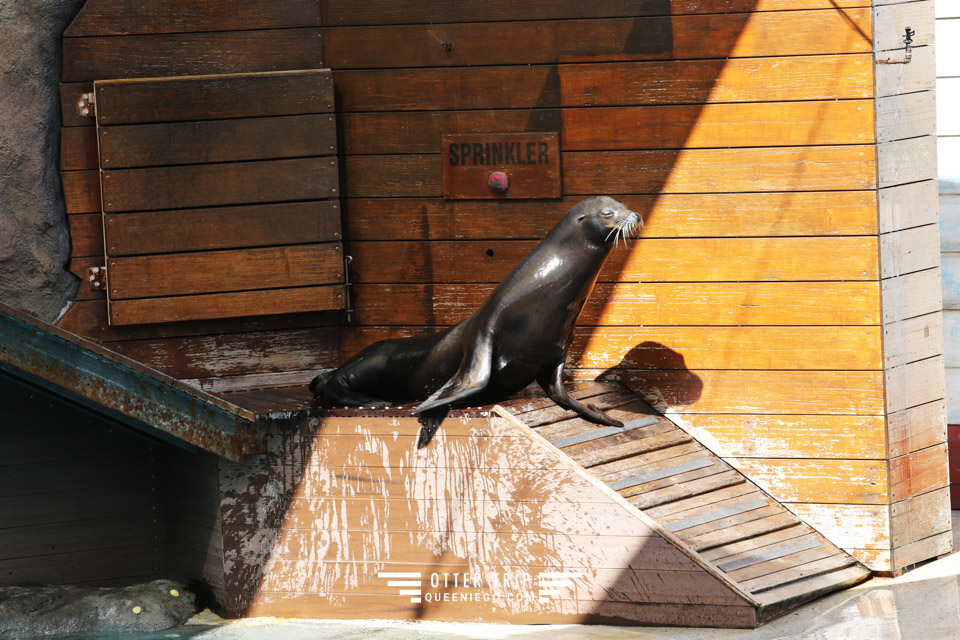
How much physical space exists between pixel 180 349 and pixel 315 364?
0.56m

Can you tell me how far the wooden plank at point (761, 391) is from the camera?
4.25 metres

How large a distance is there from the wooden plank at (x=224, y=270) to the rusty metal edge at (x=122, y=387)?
2.16 ft

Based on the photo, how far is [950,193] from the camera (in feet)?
16.4

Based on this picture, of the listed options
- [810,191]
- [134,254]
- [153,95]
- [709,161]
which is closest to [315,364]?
[134,254]

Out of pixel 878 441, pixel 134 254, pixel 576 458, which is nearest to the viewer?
pixel 576 458

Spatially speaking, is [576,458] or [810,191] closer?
[576,458]

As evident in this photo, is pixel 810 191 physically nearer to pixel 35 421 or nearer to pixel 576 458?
pixel 576 458

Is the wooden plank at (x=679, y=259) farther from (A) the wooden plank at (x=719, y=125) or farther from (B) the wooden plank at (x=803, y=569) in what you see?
(B) the wooden plank at (x=803, y=569)

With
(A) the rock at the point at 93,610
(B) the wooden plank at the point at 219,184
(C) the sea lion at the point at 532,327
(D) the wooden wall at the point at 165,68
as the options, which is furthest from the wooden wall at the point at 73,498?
(C) the sea lion at the point at 532,327

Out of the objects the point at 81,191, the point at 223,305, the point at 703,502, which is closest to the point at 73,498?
the point at 223,305

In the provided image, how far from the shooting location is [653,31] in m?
4.35

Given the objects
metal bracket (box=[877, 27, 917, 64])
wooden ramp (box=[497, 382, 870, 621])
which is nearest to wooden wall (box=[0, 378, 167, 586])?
wooden ramp (box=[497, 382, 870, 621])

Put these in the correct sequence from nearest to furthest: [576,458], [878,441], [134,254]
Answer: [576,458], [878,441], [134,254]

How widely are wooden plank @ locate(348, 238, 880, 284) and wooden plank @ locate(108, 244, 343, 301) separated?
0.60ft
